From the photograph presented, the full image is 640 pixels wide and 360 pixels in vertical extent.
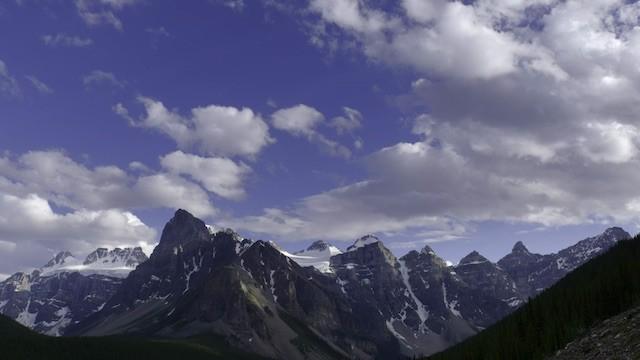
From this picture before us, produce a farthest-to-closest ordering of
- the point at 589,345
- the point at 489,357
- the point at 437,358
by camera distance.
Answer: the point at 437,358 < the point at 489,357 < the point at 589,345

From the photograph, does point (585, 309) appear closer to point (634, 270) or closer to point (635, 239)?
point (634, 270)

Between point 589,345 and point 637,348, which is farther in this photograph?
point 589,345

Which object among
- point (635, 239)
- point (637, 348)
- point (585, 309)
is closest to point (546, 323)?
point (585, 309)

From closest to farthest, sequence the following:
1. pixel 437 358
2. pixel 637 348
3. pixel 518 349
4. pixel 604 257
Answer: pixel 637 348 < pixel 518 349 < pixel 437 358 < pixel 604 257

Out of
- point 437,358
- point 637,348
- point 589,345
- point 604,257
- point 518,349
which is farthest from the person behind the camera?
point 604,257

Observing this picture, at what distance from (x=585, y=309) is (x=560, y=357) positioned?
36991mm

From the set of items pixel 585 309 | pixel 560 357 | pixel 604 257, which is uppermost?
pixel 604 257

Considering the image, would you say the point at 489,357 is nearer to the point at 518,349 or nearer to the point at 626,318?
the point at 518,349

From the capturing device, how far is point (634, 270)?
3196 inches

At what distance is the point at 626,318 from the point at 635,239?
128 meters

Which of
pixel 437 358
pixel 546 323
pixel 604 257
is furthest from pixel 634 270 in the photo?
pixel 604 257

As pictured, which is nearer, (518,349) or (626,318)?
(626,318)

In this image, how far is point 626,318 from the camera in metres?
49.0

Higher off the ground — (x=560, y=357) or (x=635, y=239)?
(x=635, y=239)
